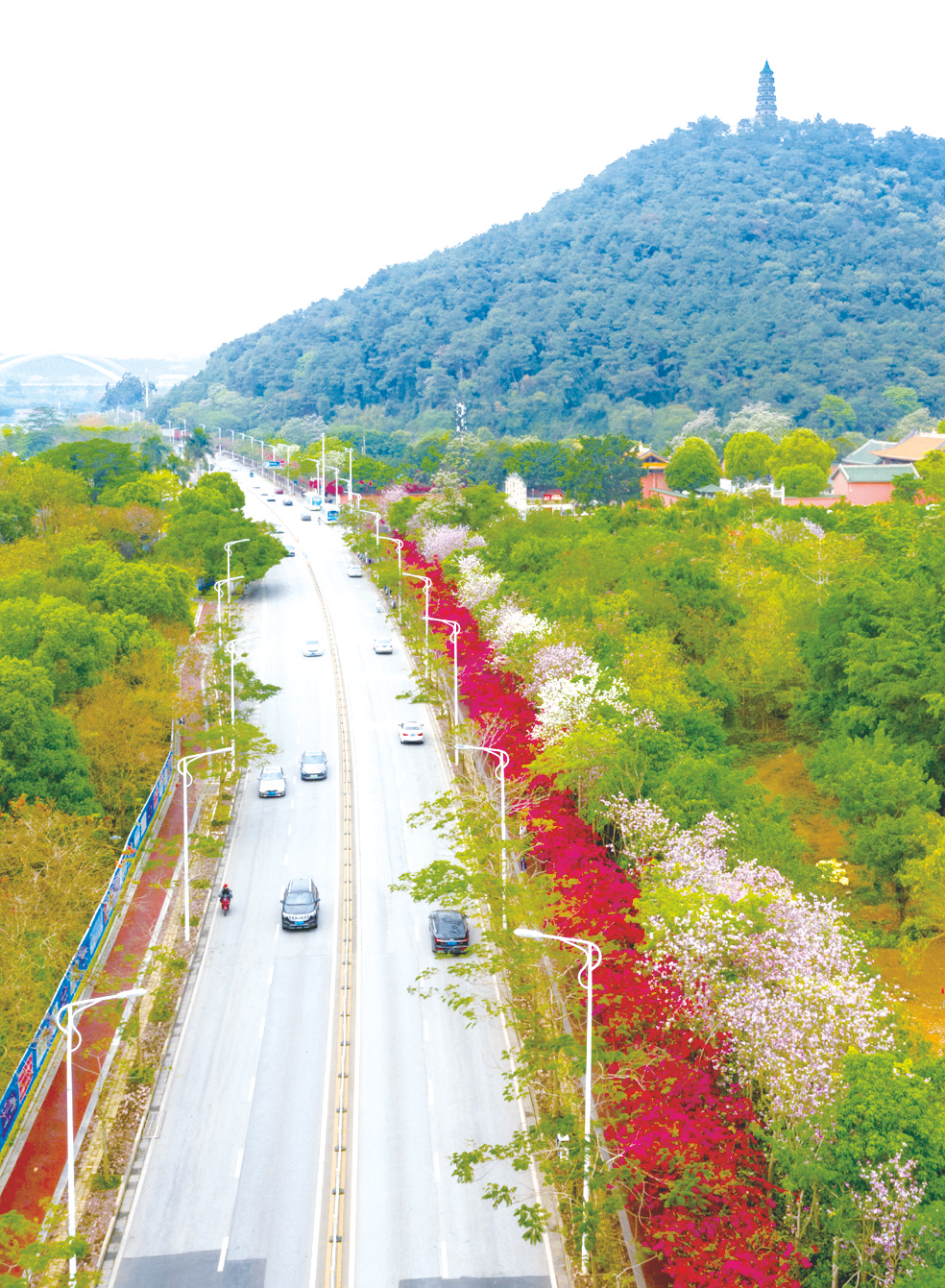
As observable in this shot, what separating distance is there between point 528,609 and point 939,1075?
39850mm

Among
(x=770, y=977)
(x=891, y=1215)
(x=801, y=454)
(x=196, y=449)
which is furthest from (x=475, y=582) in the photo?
(x=196, y=449)

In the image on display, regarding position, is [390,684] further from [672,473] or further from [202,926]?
[672,473]

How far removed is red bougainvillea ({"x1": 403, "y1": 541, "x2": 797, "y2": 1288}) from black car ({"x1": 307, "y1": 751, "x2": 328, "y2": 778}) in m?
18.9

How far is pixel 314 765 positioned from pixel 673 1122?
30607 millimetres

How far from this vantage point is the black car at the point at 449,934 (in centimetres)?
3559

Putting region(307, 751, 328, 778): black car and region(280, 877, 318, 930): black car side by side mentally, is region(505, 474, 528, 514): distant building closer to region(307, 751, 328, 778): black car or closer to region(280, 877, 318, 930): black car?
region(307, 751, 328, 778): black car

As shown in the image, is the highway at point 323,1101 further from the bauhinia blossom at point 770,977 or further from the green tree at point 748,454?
the green tree at point 748,454

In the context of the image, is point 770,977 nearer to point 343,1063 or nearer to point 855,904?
point 343,1063

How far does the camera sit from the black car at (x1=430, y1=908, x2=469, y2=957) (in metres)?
35.6

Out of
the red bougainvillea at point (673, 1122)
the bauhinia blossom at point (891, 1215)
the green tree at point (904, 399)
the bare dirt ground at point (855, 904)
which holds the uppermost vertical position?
the green tree at point (904, 399)

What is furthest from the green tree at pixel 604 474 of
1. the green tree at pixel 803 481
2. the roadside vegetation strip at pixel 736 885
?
the roadside vegetation strip at pixel 736 885

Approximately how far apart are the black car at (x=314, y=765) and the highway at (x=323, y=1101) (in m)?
2.05

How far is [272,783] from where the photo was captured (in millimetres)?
49312

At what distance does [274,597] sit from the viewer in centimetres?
8575
